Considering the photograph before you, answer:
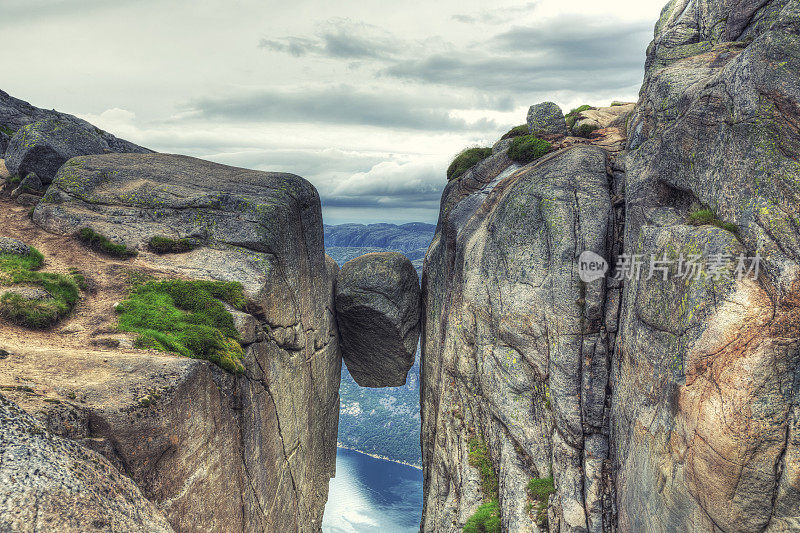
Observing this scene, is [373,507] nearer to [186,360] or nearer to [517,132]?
[517,132]

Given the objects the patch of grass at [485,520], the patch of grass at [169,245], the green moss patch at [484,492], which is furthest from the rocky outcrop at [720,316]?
the patch of grass at [169,245]

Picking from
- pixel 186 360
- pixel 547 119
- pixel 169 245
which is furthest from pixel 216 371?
pixel 547 119

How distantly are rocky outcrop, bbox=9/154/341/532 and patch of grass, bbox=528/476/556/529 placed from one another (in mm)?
11405

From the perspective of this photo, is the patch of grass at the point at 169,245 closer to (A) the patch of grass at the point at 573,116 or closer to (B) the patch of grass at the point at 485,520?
(B) the patch of grass at the point at 485,520

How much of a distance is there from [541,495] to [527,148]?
18.9 m

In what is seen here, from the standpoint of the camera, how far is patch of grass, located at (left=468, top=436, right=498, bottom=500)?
22111 millimetres

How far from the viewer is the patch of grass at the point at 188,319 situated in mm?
14781

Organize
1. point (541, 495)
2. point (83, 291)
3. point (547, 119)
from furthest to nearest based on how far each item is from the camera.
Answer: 1. point (547, 119)
2. point (541, 495)
3. point (83, 291)

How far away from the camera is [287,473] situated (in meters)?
21.6

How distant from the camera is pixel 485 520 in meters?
21.3

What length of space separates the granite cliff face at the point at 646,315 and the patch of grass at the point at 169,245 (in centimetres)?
1424

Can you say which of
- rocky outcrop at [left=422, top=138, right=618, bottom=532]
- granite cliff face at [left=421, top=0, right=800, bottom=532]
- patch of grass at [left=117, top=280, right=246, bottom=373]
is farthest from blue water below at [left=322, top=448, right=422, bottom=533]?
patch of grass at [left=117, top=280, right=246, bottom=373]

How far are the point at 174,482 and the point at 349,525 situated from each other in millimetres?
168184

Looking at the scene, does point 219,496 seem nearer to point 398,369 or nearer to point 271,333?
point 271,333
